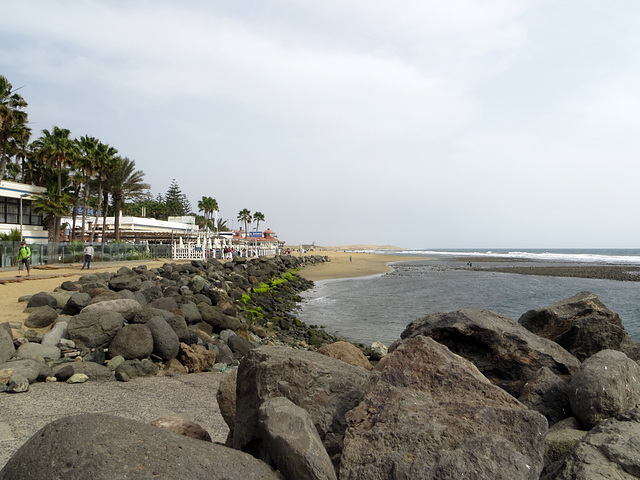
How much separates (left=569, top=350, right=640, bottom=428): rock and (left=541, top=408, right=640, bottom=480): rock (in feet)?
2.04

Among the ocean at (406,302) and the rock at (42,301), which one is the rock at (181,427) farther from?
the ocean at (406,302)

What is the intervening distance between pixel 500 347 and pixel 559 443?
213 cm

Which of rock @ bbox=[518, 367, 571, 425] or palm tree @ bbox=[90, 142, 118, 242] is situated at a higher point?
palm tree @ bbox=[90, 142, 118, 242]

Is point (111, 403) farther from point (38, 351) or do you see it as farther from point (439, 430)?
Answer: point (439, 430)

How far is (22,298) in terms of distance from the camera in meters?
12.8

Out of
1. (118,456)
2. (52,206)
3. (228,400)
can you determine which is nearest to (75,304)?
(228,400)

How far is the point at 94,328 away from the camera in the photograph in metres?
9.35

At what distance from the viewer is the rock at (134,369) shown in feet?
26.6

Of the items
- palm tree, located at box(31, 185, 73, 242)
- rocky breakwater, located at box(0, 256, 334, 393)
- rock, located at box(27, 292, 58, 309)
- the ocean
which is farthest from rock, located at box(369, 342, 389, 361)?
palm tree, located at box(31, 185, 73, 242)

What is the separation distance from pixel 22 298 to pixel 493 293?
28.9 meters

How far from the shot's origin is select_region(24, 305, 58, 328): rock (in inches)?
411

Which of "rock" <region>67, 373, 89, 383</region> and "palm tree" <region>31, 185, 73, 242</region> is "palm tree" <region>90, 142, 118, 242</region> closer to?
"palm tree" <region>31, 185, 73, 242</region>

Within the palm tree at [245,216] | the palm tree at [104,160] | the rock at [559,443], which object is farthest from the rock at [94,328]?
the palm tree at [245,216]

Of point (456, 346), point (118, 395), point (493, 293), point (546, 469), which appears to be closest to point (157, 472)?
point (546, 469)
